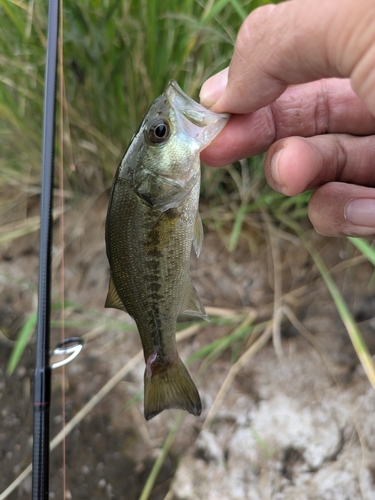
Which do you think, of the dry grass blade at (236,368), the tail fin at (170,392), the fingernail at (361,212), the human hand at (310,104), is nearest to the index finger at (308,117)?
the human hand at (310,104)

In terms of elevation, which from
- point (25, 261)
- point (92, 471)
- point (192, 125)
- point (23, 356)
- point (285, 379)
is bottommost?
point (92, 471)

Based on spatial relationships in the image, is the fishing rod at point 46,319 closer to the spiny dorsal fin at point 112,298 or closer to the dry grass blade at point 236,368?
the spiny dorsal fin at point 112,298

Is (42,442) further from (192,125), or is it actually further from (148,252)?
(192,125)

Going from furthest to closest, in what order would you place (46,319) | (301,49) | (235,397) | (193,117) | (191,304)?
(235,397) → (46,319) → (191,304) → (193,117) → (301,49)

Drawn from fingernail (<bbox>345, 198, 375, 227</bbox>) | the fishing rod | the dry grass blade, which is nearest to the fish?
the fishing rod

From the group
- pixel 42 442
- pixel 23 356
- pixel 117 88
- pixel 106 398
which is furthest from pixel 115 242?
pixel 23 356

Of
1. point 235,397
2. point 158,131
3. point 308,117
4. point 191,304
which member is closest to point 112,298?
point 191,304

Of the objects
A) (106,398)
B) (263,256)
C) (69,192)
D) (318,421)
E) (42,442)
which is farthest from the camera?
(69,192)

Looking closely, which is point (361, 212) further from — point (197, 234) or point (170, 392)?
point (170, 392)
